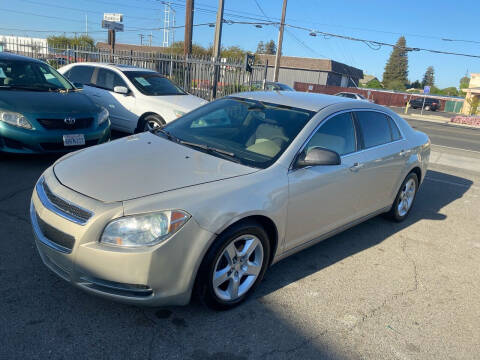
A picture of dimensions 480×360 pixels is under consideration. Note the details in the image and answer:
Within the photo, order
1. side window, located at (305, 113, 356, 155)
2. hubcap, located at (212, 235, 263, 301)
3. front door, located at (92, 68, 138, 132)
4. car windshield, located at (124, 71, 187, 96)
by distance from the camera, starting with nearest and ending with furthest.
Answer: hubcap, located at (212, 235, 263, 301) < side window, located at (305, 113, 356, 155) < front door, located at (92, 68, 138, 132) < car windshield, located at (124, 71, 187, 96)

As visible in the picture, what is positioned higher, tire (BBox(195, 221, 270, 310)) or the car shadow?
tire (BBox(195, 221, 270, 310))

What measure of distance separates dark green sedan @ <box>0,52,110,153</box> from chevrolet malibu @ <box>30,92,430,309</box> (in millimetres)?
2332

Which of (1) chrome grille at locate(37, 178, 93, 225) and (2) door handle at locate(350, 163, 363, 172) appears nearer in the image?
(1) chrome grille at locate(37, 178, 93, 225)

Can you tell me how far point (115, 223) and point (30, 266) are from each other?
1305 mm

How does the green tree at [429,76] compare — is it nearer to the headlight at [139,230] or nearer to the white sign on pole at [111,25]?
the white sign on pole at [111,25]

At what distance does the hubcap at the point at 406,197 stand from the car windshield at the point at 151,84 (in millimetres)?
5522

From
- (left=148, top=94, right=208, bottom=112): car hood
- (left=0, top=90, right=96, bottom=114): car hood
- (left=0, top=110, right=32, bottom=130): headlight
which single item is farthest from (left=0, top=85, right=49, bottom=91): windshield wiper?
(left=148, top=94, right=208, bottom=112): car hood

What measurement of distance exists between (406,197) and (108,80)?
6.66 meters

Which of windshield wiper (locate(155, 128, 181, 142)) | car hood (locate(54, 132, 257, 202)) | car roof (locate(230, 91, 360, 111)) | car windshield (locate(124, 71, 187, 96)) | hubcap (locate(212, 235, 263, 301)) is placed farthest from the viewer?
car windshield (locate(124, 71, 187, 96))

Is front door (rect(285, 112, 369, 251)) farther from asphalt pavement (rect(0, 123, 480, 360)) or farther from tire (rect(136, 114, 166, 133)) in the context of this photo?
tire (rect(136, 114, 166, 133))

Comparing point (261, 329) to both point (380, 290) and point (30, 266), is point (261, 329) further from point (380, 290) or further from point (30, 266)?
point (30, 266)

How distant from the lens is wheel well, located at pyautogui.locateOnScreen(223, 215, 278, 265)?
9.46 feet

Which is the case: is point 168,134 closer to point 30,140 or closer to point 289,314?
point 289,314

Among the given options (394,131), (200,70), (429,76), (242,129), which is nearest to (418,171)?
(394,131)
